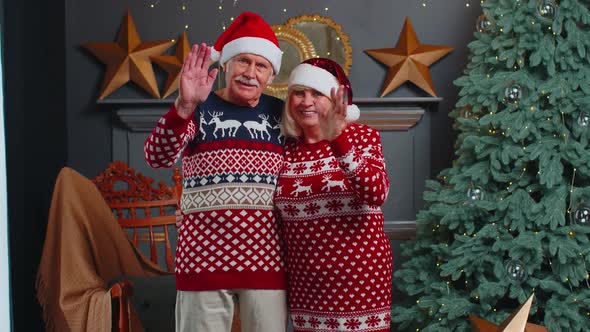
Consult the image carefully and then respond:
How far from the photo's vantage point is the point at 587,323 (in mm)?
3059

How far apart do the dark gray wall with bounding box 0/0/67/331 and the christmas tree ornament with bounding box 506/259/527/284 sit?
204 centimetres

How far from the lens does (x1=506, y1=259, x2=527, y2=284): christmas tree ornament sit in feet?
9.92

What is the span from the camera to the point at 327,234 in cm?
198

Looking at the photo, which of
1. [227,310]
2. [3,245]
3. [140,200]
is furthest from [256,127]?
[140,200]

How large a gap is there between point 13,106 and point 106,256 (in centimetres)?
73

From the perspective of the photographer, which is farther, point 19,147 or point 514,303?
point 514,303

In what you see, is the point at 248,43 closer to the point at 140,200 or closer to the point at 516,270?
the point at 516,270

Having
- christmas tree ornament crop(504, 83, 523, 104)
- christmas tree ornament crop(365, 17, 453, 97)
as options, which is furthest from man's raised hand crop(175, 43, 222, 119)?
christmas tree ornament crop(365, 17, 453, 97)

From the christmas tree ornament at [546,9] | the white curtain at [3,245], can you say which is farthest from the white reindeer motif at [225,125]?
the christmas tree ornament at [546,9]

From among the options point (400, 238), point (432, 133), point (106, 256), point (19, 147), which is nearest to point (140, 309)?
point (106, 256)

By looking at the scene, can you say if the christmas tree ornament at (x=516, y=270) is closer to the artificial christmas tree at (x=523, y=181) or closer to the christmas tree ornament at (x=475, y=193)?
the artificial christmas tree at (x=523, y=181)

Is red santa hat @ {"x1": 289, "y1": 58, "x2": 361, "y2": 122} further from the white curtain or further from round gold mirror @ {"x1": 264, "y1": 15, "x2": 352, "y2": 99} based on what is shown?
round gold mirror @ {"x1": 264, "y1": 15, "x2": 352, "y2": 99}

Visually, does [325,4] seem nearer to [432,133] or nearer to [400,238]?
[432,133]

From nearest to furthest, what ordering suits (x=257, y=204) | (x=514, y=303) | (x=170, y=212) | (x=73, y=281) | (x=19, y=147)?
(x=257, y=204) < (x=73, y=281) < (x=19, y=147) < (x=514, y=303) < (x=170, y=212)
